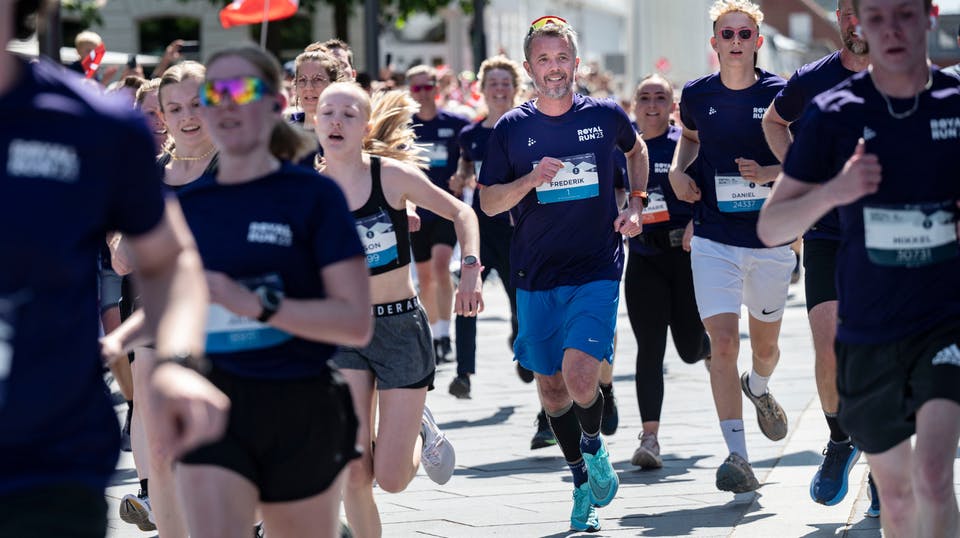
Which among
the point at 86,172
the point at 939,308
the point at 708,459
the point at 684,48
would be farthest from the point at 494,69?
the point at 684,48

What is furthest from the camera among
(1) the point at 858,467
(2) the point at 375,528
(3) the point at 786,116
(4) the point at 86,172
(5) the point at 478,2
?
(5) the point at 478,2

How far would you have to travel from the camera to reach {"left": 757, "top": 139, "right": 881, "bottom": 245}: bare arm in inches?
170

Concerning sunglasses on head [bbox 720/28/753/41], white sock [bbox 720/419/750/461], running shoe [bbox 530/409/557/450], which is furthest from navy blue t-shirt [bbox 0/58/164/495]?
running shoe [bbox 530/409/557/450]

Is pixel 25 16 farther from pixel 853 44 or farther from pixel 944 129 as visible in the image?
pixel 853 44

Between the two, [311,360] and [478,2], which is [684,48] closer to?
[478,2]

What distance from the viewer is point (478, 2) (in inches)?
778

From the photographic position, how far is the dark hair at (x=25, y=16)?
10.4 feet

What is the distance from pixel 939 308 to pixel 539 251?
9.40ft

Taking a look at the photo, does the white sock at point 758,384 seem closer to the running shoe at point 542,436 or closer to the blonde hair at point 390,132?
the running shoe at point 542,436

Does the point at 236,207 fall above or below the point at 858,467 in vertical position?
above

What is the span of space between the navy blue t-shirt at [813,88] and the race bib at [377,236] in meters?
1.79

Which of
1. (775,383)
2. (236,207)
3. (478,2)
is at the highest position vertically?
(478,2)

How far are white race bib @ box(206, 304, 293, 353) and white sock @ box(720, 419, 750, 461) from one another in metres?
3.49

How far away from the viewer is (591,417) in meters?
6.99
